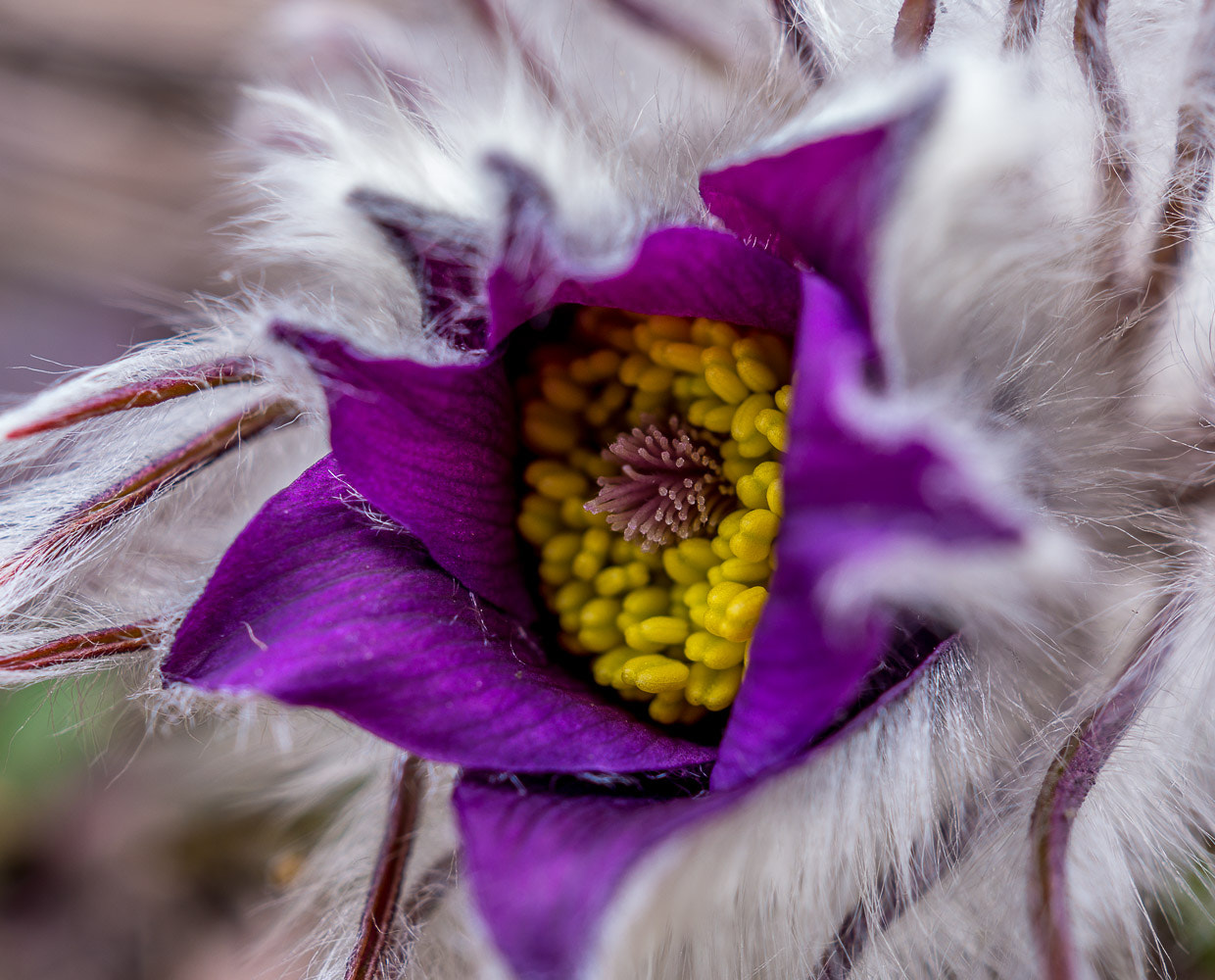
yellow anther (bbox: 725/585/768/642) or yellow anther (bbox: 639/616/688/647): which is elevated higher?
yellow anther (bbox: 725/585/768/642)

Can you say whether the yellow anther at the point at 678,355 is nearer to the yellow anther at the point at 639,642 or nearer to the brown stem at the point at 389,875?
the yellow anther at the point at 639,642

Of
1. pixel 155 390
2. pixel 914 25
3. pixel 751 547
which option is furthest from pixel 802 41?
pixel 155 390

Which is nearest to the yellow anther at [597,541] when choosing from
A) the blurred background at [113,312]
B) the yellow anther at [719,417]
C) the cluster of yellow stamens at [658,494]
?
A: the cluster of yellow stamens at [658,494]

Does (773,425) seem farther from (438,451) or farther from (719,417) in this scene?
(438,451)

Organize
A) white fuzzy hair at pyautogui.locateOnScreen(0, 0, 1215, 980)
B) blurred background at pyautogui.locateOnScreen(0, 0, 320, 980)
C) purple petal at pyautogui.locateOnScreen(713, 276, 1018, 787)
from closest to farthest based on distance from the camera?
purple petal at pyautogui.locateOnScreen(713, 276, 1018, 787), white fuzzy hair at pyautogui.locateOnScreen(0, 0, 1215, 980), blurred background at pyautogui.locateOnScreen(0, 0, 320, 980)

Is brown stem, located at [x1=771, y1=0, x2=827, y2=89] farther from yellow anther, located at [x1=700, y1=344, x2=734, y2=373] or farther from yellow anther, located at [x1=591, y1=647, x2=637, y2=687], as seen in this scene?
yellow anther, located at [x1=591, y1=647, x2=637, y2=687]

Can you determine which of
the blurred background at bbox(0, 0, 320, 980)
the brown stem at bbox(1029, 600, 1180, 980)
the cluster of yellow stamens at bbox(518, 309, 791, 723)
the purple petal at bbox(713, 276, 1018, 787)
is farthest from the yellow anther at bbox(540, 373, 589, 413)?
the blurred background at bbox(0, 0, 320, 980)
